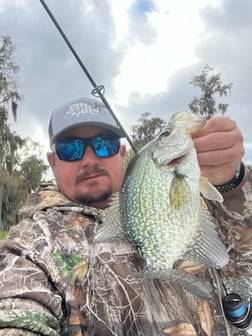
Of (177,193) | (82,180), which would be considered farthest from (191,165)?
(82,180)

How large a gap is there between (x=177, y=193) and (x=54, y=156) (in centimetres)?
116

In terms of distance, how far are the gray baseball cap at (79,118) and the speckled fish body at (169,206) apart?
0.93 m

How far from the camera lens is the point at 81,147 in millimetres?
2613

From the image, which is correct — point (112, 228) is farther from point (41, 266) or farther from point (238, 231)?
point (238, 231)

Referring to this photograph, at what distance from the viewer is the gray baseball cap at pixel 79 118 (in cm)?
273

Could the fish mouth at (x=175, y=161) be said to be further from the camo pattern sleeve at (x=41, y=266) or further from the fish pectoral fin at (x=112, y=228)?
the camo pattern sleeve at (x=41, y=266)


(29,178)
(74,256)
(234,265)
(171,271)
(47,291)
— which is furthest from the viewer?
(29,178)

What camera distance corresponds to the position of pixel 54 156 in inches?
108

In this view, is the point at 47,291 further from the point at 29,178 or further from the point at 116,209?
the point at 29,178

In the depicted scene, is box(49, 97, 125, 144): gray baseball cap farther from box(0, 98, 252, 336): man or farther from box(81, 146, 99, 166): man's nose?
box(81, 146, 99, 166): man's nose

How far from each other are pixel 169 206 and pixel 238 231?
2.94 feet

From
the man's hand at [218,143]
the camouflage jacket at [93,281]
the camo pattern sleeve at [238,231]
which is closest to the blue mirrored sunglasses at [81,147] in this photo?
the camouflage jacket at [93,281]

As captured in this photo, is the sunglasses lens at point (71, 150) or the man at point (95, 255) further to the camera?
the sunglasses lens at point (71, 150)

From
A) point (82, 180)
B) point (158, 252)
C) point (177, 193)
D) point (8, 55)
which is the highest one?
point (8, 55)
